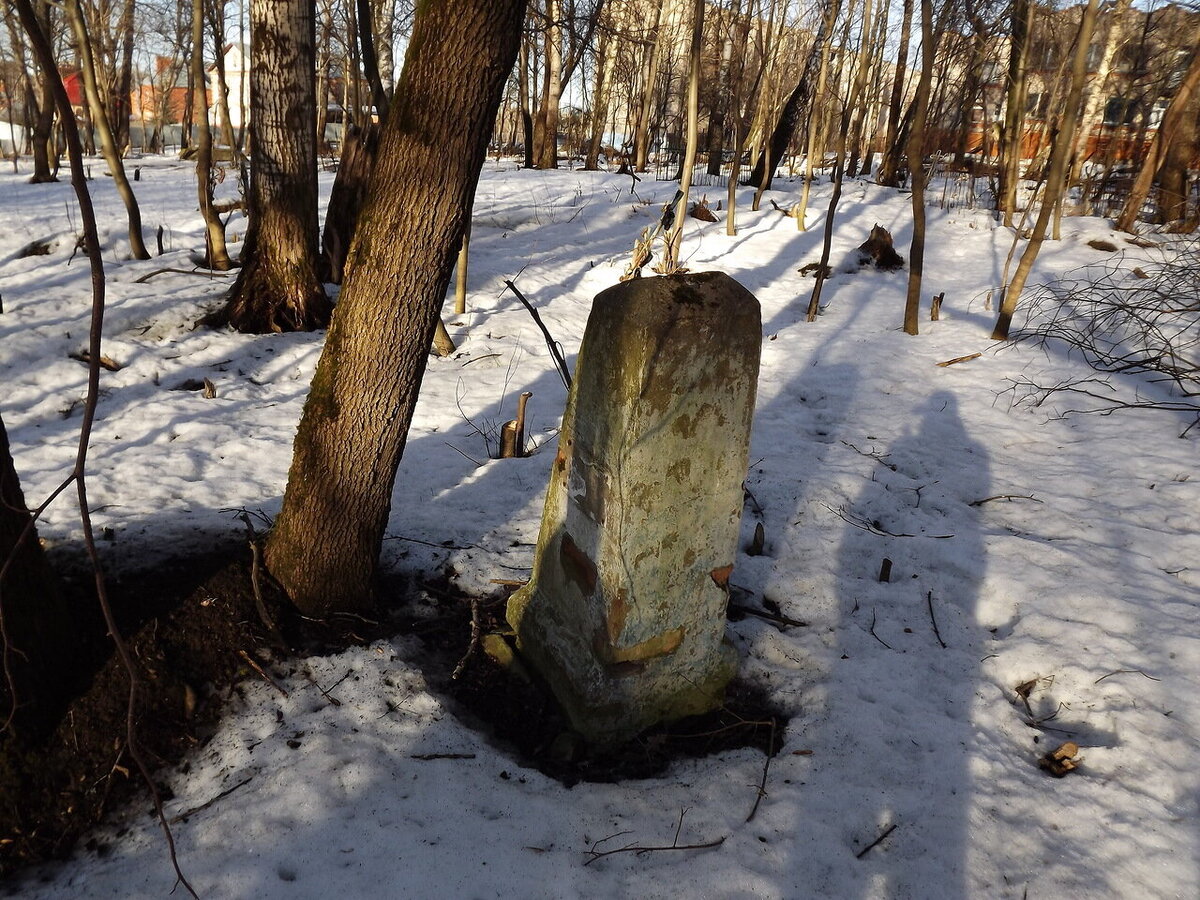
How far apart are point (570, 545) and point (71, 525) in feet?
7.89

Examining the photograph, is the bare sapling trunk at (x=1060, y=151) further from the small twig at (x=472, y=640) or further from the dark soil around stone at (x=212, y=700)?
the small twig at (x=472, y=640)

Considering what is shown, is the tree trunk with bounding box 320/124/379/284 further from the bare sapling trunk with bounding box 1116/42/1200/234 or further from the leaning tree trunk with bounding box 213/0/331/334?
the bare sapling trunk with bounding box 1116/42/1200/234

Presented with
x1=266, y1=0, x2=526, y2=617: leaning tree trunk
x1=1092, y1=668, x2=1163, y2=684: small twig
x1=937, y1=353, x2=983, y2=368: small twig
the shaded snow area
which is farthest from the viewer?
x1=937, y1=353, x2=983, y2=368: small twig

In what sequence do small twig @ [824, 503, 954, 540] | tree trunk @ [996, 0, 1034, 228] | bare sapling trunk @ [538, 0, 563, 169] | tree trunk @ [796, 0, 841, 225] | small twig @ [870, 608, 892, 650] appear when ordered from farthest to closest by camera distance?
bare sapling trunk @ [538, 0, 563, 169]
tree trunk @ [796, 0, 841, 225]
tree trunk @ [996, 0, 1034, 228]
small twig @ [824, 503, 954, 540]
small twig @ [870, 608, 892, 650]

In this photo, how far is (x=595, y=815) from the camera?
88.3 inches

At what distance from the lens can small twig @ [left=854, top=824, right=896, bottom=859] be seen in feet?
7.00

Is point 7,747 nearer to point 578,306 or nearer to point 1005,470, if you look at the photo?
point 1005,470

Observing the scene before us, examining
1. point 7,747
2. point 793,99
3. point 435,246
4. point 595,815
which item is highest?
point 793,99

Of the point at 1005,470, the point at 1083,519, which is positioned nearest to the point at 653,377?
the point at 1083,519

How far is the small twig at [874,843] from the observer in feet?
7.00

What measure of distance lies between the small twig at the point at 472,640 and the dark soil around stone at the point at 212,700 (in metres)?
0.01

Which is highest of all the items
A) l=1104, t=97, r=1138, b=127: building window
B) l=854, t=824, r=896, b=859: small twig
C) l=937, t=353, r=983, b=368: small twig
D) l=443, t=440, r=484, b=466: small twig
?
l=1104, t=97, r=1138, b=127: building window

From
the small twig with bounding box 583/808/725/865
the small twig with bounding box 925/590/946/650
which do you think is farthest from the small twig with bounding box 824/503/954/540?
the small twig with bounding box 583/808/725/865

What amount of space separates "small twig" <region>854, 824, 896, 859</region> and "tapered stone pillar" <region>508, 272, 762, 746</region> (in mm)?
766
